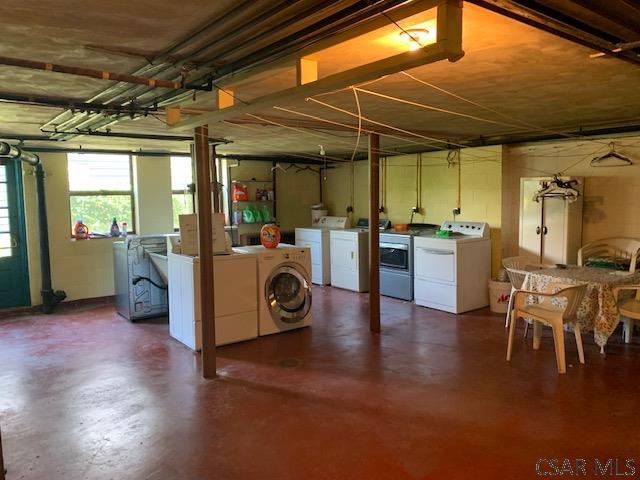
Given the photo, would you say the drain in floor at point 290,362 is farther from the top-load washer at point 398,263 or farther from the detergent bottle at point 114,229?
the detergent bottle at point 114,229

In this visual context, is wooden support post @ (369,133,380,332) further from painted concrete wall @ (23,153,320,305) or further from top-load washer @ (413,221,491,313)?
painted concrete wall @ (23,153,320,305)

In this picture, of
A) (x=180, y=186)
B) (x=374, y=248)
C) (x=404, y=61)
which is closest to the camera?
(x=404, y=61)

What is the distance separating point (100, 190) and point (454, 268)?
4.99m

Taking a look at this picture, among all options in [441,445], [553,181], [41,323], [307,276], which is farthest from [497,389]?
[41,323]

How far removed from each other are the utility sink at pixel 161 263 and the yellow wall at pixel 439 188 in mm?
3801

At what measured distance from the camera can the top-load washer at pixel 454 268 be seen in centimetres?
588

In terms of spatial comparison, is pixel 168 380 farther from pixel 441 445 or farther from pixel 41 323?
pixel 41 323

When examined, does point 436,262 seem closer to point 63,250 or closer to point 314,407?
point 314,407

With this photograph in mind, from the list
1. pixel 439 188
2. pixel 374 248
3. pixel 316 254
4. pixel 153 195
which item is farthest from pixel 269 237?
pixel 439 188

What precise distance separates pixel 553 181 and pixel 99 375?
4.98 meters

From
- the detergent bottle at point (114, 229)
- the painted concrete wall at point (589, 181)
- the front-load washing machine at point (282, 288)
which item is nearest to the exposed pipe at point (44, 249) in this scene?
the detergent bottle at point (114, 229)

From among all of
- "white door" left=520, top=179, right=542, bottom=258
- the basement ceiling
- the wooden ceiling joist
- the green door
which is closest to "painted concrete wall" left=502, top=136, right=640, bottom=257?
the basement ceiling

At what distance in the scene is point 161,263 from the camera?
18.5 ft

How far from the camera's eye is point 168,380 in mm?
3914
